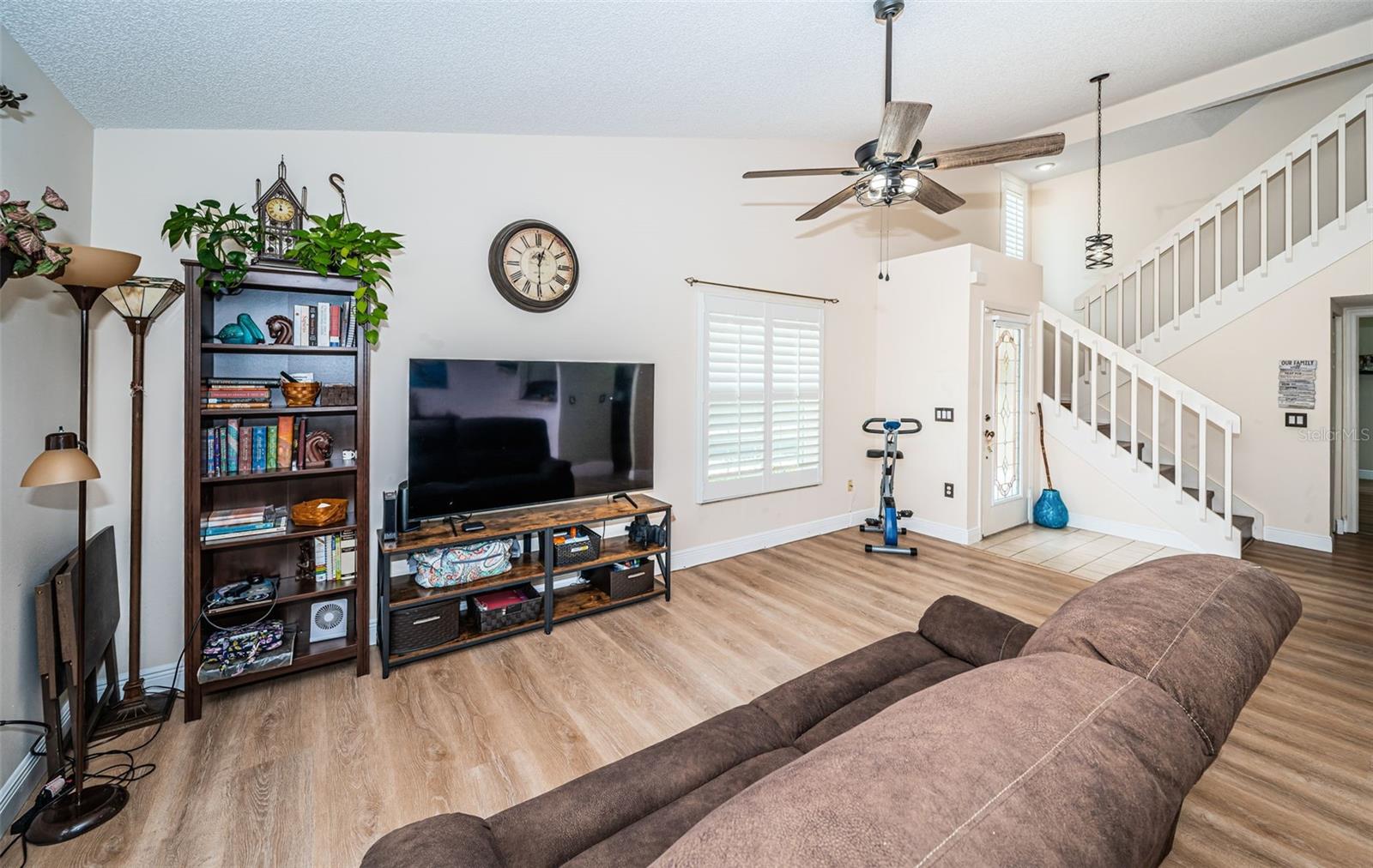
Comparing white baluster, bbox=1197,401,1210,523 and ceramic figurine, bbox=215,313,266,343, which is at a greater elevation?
ceramic figurine, bbox=215,313,266,343

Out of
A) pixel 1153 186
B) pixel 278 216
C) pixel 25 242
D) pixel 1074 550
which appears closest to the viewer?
pixel 25 242

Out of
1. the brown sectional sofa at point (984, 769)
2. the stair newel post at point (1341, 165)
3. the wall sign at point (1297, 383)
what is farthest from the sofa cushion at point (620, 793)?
the stair newel post at point (1341, 165)

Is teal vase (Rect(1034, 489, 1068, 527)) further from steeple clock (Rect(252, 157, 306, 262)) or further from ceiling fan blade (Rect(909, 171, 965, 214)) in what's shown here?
steeple clock (Rect(252, 157, 306, 262))

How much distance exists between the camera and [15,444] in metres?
1.84

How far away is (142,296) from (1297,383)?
766 cm

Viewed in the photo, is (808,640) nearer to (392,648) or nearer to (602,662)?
(602,662)

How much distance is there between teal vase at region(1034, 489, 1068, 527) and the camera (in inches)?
201

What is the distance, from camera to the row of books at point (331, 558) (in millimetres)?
2619

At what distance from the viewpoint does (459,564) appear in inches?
113

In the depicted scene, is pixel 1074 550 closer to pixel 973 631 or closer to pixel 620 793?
pixel 973 631

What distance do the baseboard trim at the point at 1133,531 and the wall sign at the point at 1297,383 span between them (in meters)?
1.48

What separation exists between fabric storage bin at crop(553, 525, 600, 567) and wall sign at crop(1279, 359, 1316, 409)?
230 inches

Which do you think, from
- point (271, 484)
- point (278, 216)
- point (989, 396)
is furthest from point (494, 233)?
point (989, 396)

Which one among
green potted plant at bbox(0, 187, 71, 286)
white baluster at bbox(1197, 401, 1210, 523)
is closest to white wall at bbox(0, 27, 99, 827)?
green potted plant at bbox(0, 187, 71, 286)
